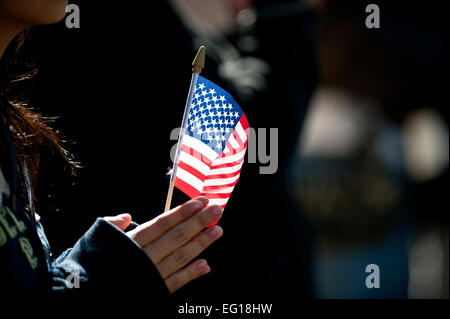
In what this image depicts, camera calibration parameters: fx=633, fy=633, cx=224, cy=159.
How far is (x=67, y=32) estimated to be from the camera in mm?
2018

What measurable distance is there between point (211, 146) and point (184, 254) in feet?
0.95

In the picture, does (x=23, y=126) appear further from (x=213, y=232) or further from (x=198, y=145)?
(x=213, y=232)

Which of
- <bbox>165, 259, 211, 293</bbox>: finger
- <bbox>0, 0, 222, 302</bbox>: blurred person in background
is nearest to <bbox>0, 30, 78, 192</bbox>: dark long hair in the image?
<bbox>0, 0, 222, 302</bbox>: blurred person in background

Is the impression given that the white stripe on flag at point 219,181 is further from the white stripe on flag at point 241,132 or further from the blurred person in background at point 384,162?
the blurred person in background at point 384,162

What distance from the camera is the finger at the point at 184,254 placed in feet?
3.77

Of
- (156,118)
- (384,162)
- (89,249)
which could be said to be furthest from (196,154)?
(384,162)

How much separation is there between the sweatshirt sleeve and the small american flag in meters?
0.30

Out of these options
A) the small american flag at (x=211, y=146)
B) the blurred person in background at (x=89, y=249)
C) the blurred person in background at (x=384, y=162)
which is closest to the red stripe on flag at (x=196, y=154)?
the small american flag at (x=211, y=146)

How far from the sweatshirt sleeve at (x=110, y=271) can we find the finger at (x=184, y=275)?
0.06m

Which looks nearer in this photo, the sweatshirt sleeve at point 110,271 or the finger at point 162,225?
the sweatshirt sleeve at point 110,271

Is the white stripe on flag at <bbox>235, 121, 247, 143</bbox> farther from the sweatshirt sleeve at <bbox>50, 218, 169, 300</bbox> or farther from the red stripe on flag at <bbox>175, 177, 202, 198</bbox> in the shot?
the sweatshirt sleeve at <bbox>50, 218, 169, 300</bbox>
